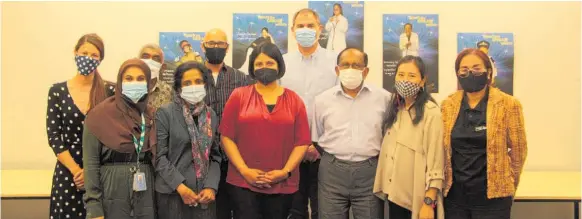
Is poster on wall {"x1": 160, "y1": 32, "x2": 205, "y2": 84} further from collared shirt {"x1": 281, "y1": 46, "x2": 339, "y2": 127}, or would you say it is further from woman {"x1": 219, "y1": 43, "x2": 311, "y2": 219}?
woman {"x1": 219, "y1": 43, "x2": 311, "y2": 219}

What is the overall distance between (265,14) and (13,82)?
8.58 ft

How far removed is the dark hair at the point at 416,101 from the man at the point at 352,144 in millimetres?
85

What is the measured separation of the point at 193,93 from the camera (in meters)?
2.76

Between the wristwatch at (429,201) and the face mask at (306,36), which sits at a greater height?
the face mask at (306,36)

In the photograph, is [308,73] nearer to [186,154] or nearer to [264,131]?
[264,131]

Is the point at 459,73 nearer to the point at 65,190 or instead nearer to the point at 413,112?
the point at 413,112

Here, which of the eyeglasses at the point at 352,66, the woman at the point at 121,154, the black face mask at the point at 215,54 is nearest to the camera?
the woman at the point at 121,154

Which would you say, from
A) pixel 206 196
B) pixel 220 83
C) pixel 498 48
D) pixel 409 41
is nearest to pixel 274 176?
pixel 206 196

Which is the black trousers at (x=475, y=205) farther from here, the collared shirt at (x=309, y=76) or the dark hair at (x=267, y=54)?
the dark hair at (x=267, y=54)

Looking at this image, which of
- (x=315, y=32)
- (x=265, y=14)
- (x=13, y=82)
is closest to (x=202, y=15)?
(x=265, y=14)

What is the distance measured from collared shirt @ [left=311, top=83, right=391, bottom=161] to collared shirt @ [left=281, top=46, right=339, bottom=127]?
33 cm

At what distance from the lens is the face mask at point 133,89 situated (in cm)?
261

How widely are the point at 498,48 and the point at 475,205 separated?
7.83ft

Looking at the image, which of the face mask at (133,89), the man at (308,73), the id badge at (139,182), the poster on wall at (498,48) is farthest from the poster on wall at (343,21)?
the id badge at (139,182)
